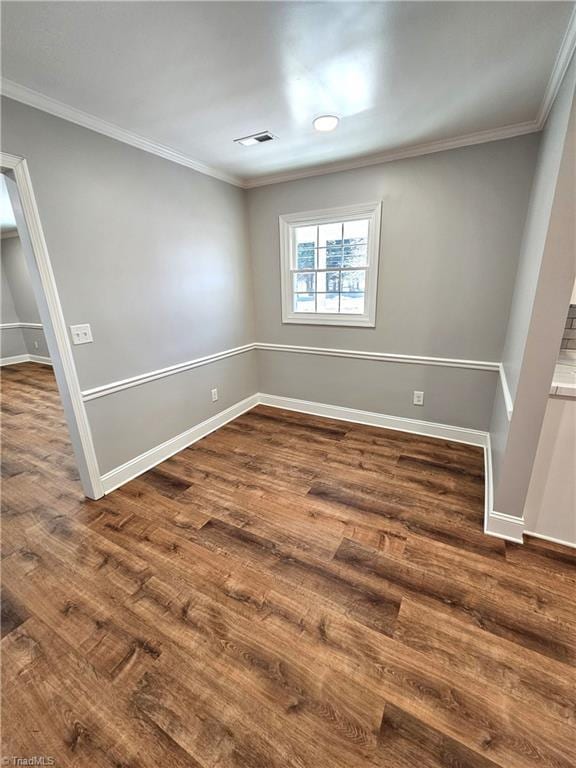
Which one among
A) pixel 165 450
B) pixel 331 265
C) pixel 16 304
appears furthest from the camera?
pixel 16 304

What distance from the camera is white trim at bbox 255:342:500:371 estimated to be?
2.66 meters

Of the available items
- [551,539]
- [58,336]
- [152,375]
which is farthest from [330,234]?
[551,539]

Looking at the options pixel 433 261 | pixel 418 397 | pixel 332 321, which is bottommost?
pixel 418 397

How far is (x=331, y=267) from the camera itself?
123 inches

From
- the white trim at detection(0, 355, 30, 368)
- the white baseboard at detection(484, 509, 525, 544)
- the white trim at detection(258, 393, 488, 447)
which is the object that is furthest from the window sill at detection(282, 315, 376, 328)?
the white trim at detection(0, 355, 30, 368)

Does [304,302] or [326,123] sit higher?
[326,123]

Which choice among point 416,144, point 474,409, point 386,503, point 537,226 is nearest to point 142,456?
point 386,503

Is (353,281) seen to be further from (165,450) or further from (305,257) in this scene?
(165,450)

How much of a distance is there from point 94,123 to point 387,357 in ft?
9.17

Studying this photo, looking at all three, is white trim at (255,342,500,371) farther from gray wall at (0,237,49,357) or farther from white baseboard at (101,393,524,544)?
gray wall at (0,237,49,357)

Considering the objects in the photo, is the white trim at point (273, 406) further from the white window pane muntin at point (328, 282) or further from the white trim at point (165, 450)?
the white window pane muntin at point (328, 282)

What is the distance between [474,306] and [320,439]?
1.77 metres

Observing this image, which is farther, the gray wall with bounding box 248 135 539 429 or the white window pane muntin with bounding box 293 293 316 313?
the white window pane muntin with bounding box 293 293 316 313

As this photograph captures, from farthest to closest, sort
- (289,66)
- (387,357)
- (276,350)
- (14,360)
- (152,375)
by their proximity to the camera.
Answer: (14,360), (276,350), (387,357), (152,375), (289,66)
